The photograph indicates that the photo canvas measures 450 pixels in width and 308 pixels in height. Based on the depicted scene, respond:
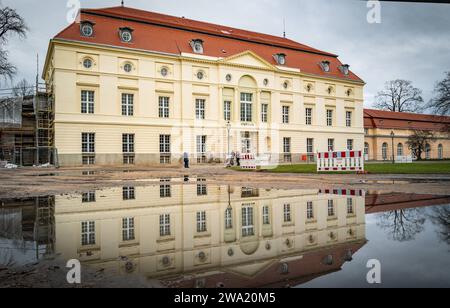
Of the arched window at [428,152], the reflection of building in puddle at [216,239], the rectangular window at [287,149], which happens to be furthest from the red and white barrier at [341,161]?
the arched window at [428,152]

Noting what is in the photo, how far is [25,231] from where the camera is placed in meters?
4.32

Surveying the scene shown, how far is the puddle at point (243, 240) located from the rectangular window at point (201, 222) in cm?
2

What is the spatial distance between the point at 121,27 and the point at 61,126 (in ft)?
38.2

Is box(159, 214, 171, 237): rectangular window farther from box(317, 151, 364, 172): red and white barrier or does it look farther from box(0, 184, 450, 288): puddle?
box(317, 151, 364, 172): red and white barrier

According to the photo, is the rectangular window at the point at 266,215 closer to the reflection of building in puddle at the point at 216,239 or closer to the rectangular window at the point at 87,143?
the reflection of building in puddle at the point at 216,239

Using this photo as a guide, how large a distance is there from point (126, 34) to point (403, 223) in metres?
34.6

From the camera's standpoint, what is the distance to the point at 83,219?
195 inches

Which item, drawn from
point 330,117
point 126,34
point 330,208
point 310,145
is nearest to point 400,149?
point 330,117

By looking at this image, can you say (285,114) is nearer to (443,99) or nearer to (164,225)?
(443,99)

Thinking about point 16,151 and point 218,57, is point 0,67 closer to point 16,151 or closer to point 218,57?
point 16,151

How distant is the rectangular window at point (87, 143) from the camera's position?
105 feet

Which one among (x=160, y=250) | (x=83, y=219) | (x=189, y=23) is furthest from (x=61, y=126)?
(x=160, y=250)
